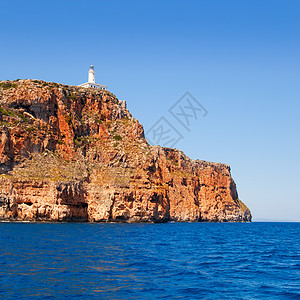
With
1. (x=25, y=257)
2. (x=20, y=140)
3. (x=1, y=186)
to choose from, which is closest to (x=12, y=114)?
(x=20, y=140)

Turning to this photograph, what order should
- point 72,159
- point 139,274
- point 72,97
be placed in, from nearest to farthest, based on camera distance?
point 139,274 → point 72,159 → point 72,97

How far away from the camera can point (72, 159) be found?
113938 mm

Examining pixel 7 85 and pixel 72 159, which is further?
pixel 7 85

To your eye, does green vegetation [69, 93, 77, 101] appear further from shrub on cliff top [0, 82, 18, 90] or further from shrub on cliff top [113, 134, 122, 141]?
shrub on cliff top [113, 134, 122, 141]

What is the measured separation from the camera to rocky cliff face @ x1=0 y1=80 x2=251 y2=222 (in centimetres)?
9719

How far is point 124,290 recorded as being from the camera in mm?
25609

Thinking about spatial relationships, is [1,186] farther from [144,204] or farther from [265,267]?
[265,267]

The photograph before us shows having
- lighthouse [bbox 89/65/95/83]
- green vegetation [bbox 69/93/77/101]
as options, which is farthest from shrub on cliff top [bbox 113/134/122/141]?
lighthouse [bbox 89/65/95/83]

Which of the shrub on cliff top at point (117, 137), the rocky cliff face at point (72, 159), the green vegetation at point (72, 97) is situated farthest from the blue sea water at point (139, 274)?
the green vegetation at point (72, 97)

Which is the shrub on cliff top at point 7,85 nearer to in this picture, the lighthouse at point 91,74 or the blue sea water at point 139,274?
the lighthouse at point 91,74

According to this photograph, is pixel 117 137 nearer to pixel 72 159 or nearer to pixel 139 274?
pixel 72 159

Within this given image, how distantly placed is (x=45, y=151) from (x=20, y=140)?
7.97 metres

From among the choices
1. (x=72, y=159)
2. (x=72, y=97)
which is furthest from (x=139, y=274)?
(x=72, y=97)

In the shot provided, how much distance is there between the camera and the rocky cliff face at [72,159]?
9719 cm
